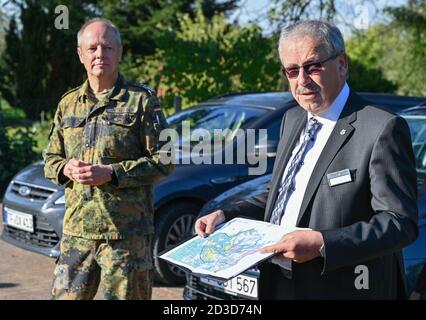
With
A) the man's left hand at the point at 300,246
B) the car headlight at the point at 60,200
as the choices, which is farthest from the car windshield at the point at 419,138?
the car headlight at the point at 60,200

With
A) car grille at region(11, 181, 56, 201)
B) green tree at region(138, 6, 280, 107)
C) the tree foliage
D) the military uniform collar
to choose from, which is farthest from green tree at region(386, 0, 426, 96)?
the military uniform collar

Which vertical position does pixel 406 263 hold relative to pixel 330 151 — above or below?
below

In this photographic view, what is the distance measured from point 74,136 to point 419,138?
2698 mm

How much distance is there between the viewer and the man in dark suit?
1.96 meters

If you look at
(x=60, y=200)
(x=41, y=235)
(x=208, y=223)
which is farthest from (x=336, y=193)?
(x=41, y=235)

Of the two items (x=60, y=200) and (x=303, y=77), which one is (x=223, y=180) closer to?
(x=60, y=200)

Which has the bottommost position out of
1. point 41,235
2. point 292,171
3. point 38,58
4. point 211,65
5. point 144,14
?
point 41,235

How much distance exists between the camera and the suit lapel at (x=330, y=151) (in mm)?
2154

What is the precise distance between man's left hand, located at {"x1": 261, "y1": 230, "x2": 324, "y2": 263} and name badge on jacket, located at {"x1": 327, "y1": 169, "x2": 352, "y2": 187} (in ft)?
0.72

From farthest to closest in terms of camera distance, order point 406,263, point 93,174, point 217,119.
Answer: point 217,119
point 406,263
point 93,174

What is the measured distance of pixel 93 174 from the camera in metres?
3.33

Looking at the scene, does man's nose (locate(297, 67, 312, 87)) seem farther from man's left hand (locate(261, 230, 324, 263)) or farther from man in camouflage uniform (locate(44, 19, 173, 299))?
man in camouflage uniform (locate(44, 19, 173, 299))
